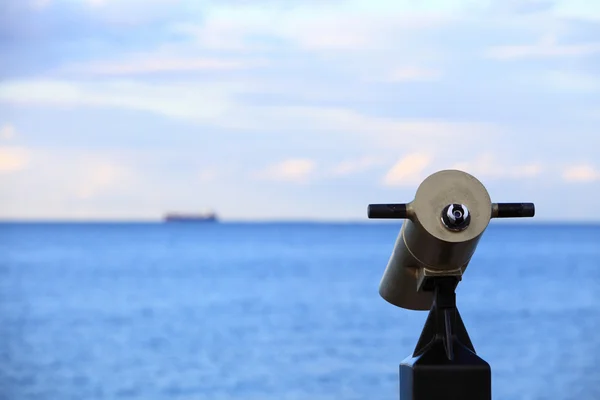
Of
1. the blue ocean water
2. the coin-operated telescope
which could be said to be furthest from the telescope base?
the blue ocean water

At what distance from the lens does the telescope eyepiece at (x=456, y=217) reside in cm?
204

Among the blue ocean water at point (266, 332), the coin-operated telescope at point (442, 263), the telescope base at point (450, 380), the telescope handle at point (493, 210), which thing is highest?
the blue ocean water at point (266, 332)

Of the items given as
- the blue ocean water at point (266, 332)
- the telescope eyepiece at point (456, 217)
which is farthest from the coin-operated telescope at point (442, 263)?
the blue ocean water at point (266, 332)

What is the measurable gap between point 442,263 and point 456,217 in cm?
14

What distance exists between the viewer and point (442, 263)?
7.07 ft

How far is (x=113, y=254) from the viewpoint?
70625 mm

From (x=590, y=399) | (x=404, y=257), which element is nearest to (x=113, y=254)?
(x=590, y=399)

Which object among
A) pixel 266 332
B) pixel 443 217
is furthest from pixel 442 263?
pixel 266 332

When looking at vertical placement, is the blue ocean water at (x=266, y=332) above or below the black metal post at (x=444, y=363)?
above

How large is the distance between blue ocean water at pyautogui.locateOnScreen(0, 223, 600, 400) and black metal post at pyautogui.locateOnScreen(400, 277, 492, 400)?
13.6m

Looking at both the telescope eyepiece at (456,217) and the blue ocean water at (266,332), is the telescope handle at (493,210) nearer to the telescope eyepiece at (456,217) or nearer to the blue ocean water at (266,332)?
the telescope eyepiece at (456,217)

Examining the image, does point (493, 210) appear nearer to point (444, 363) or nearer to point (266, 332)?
point (444, 363)

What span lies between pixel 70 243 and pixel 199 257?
3022 cm

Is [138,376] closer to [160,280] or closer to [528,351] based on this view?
[528,351]
